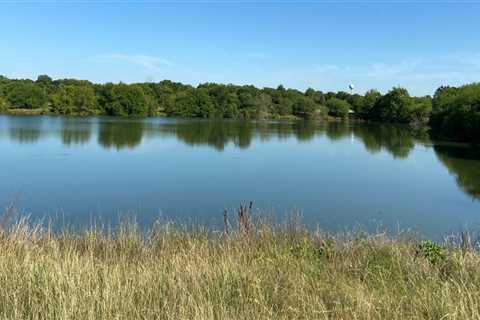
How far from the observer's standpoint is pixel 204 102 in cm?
9575

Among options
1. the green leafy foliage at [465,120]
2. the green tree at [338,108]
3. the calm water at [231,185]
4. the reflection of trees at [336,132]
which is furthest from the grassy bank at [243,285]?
the green tree at [338,108]

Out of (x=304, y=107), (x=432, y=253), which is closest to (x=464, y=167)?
(x=432, y=253)

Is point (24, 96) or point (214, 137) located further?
point (24, 96)

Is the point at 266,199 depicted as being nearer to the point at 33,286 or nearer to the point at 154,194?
the point at 154,194

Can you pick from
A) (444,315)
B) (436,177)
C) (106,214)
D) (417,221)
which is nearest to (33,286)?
(444,315)

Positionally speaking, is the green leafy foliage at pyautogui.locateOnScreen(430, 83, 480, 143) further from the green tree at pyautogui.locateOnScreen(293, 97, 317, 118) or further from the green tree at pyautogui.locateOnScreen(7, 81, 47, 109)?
the green tree at pyautogui.locateOnScreen(7, 81, 47, 109)

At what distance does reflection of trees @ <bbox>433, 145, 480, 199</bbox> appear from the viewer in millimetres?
18491

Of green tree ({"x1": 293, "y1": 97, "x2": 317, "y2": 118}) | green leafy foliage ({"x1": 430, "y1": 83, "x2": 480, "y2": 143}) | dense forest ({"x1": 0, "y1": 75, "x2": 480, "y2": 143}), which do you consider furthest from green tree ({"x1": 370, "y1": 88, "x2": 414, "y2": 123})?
green leafy foliage ({"x1": 430, "y1": 83, "x2": 480, "y2": 143})

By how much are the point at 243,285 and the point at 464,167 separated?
24.3m

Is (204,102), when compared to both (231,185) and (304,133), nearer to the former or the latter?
(304,133)

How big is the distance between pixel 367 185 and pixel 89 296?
1629 cm

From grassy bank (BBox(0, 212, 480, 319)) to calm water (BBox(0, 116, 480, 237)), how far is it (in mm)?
5060

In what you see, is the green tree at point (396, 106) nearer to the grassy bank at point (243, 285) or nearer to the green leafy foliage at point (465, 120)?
the green leafy foliage at point (465, 120)

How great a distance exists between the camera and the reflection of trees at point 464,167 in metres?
18.5
